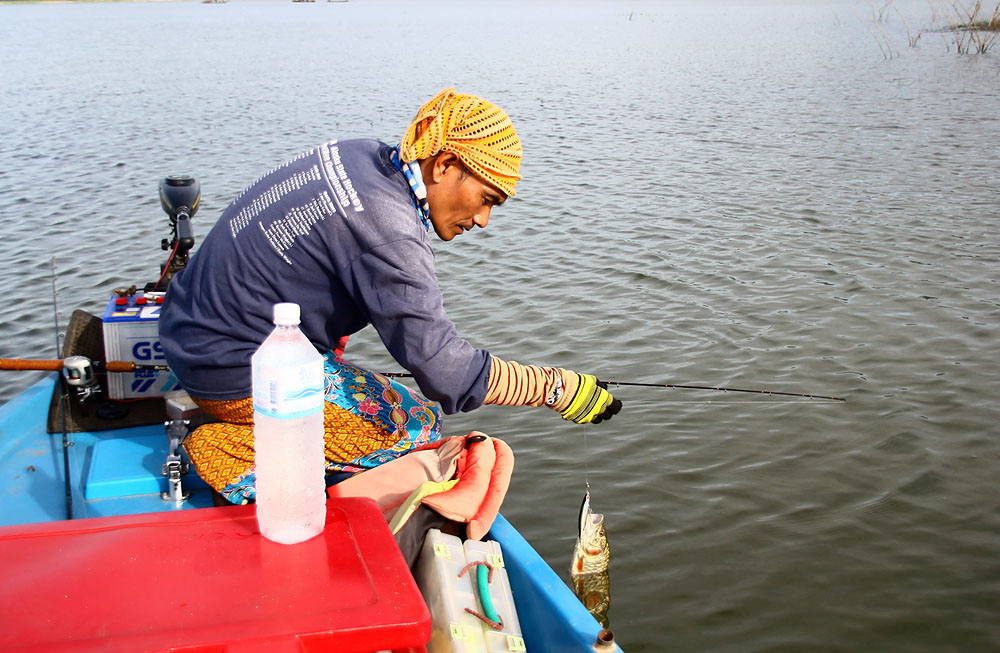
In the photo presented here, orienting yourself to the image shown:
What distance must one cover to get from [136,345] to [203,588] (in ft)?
7.19

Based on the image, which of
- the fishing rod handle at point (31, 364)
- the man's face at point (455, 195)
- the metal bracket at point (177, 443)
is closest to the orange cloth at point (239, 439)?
the metal bracket at point (177, 443)

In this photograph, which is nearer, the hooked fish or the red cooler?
the red cooler

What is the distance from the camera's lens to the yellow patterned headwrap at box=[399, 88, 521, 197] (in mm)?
2588

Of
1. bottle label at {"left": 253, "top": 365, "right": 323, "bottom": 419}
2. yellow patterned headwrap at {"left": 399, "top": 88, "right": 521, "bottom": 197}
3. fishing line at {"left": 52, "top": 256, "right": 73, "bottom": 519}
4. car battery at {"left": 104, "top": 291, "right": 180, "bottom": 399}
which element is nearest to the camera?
bottle label at {"left": 253, "top": 365, "right": 323, "bottom": 419}

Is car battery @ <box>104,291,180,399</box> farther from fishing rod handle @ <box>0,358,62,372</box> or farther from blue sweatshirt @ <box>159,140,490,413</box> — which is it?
blue sweatshirt @ <box>159,140,490,413</box>

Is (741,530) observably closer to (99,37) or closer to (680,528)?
(680,528)

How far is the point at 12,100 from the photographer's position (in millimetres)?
15602

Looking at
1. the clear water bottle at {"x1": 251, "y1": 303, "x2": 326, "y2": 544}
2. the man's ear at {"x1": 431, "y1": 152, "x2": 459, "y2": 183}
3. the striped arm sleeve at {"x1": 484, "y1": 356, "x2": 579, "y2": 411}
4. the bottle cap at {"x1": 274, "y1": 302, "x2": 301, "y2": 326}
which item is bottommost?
the striped arm sleeve at {"x1": 484, "y1": 356, "x2": 579, "y2": 411}

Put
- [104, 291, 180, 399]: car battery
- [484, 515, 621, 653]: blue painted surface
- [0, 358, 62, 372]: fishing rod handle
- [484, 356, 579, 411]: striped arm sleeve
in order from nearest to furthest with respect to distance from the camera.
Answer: [484, 515, 621, 653]: blue painted surface < [484, 356, 579, 411]: striped arm sleeve < [0, 358, 62, 372]: fishing rod handle < [104, 291, 180, 399]: car battery

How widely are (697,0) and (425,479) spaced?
59689mm

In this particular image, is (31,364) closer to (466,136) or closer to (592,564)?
(466,136)

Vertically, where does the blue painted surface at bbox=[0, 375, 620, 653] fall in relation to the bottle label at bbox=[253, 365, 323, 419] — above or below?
below

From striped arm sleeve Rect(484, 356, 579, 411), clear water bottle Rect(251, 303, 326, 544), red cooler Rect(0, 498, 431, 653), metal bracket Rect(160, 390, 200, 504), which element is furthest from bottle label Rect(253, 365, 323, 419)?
metal bracket Rect(160, 390, 200, 504)

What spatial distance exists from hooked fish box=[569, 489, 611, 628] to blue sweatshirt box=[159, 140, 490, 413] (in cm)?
90
